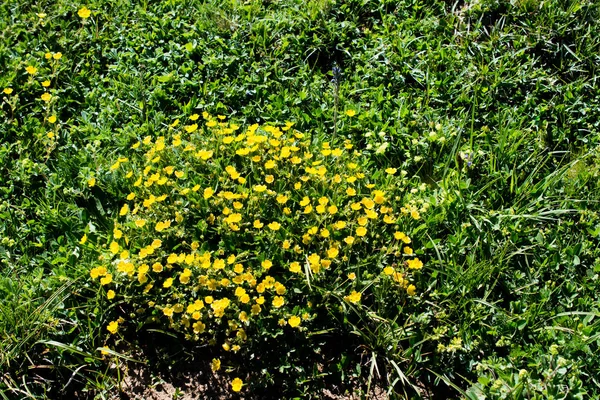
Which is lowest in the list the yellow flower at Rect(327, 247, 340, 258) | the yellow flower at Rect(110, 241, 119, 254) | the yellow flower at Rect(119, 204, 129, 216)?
the yellow flower at Rect(327, 247, 340, 258)

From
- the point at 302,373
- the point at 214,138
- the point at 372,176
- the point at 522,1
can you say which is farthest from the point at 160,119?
the point at 522,1

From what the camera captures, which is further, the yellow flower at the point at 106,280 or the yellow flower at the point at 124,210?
the yellow flower at the point at 124,210

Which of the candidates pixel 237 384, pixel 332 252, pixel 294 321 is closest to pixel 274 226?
pixel 332 252

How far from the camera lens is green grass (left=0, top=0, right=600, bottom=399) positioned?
9.26 ft

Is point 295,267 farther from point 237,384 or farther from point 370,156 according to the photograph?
point 370,156

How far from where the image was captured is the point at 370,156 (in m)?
3.51

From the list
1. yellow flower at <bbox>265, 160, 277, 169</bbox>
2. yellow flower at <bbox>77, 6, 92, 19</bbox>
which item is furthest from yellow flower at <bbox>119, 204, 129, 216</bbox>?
yellow flower at <bbox>77, 6, 92, 19</bbox>

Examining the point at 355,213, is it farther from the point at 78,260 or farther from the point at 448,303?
the point at 78,260

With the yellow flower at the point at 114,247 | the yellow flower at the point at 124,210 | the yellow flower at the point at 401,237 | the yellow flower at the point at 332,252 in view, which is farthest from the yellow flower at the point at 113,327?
the yellow flower at the point at 401,237

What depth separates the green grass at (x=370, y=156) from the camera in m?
2.82

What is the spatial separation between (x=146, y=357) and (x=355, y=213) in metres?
1.20

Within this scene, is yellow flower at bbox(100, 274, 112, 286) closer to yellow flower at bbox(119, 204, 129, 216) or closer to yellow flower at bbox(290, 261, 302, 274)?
yellow flower at bbox(119, 204, 129, 216)

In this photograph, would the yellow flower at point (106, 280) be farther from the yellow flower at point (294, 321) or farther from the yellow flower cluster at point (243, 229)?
the yellow flower at point (294, 321)

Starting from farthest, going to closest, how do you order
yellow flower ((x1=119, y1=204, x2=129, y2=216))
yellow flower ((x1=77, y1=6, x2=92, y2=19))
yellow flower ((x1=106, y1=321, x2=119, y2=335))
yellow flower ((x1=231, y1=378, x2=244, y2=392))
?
yellow flower ((x1=77, y1=6, x2=92, y2=19)) → yellow flower ((x1=119, y1=204, x2=129, y2=216)) → yellow flower ((x1=106, y1=321, x2=119, y2=335)) → yellow flower ((x1=231, y1=378, x2=244, y2=392))
